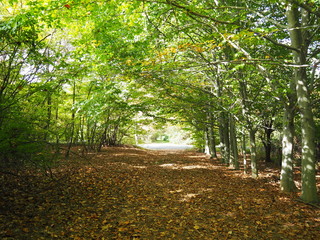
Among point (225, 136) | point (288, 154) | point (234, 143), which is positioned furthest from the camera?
point (225, 136)

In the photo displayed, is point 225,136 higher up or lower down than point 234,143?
higher up

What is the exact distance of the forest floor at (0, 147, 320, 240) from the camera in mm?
4723

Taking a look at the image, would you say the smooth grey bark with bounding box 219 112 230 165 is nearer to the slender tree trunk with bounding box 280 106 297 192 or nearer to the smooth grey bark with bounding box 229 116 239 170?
the smooth grey bark with bounding box 229 116 239 170

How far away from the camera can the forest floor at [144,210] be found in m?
4.72

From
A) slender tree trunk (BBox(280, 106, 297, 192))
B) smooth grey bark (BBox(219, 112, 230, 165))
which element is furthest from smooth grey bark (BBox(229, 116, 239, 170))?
slender tree trunk (BBox(280, 106, 297, 192))

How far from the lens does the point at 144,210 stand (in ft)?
19.8

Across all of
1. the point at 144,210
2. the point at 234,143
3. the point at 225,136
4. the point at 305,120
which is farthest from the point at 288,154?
the point at 225,136

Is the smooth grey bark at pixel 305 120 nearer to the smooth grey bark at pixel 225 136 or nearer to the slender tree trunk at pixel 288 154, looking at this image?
the slender tree trunk at pixel 288 154

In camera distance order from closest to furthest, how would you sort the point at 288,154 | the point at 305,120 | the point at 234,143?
the point at 305,120 < the point at 288,154 < the point at 234,143

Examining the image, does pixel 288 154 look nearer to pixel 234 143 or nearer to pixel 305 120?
pixel 305 120

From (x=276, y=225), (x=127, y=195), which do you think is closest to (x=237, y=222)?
(x=276, y=225)

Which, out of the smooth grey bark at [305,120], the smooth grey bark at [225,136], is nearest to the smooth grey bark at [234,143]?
the smooth grey bark at [225,136]

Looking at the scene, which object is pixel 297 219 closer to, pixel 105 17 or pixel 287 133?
pixel 287 133

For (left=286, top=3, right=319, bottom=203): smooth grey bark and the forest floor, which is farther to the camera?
(left=286, top=3, right=319, bottom=203): smooth grey bark
